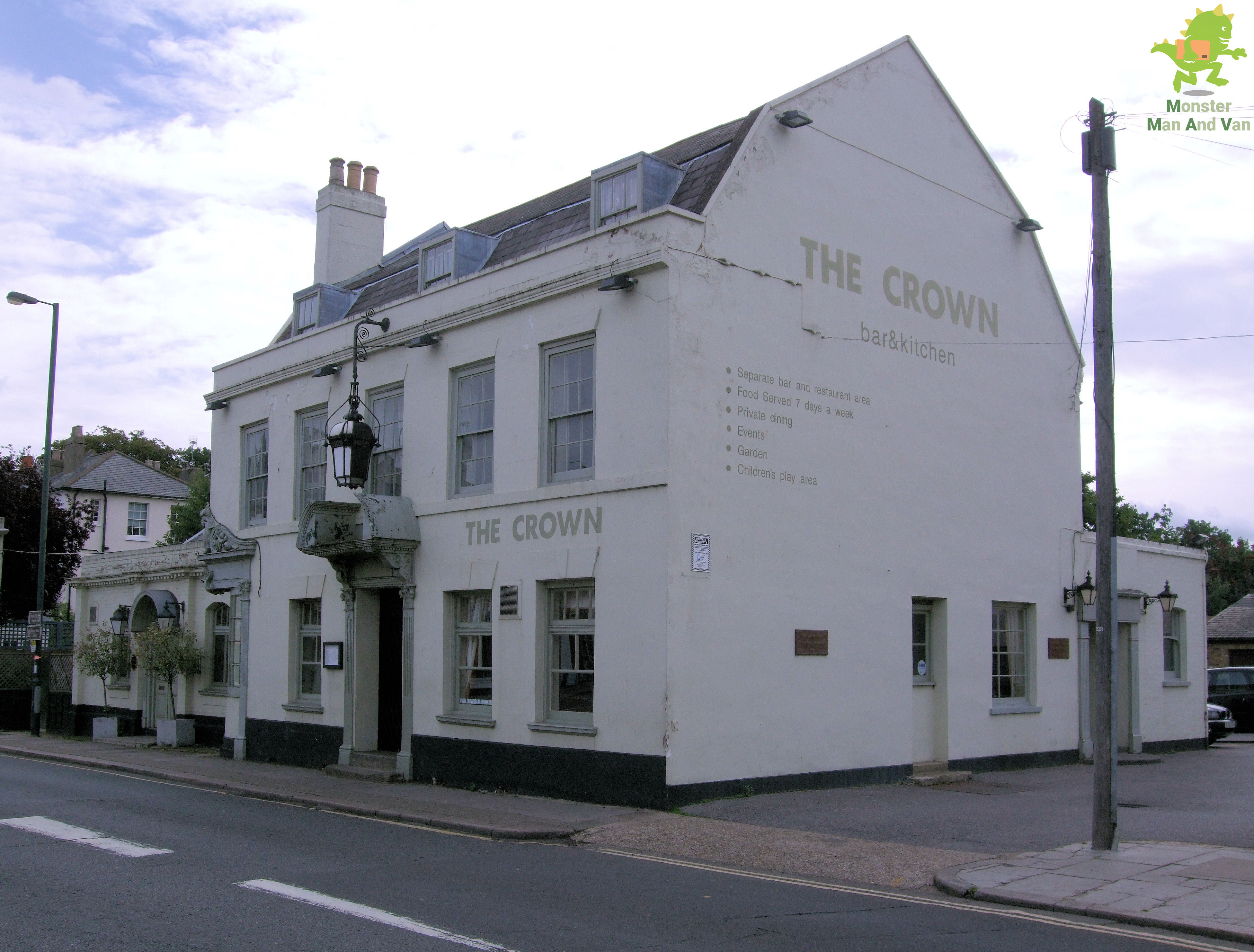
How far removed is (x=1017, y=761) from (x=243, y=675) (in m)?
13.6

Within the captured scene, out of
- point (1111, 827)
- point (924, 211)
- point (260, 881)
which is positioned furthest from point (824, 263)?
point (260, 881)

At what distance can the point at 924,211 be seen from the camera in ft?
57.9

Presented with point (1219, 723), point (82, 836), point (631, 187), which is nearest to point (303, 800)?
point (82, 836)

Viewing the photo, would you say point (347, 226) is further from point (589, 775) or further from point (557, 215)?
point (589, 775)

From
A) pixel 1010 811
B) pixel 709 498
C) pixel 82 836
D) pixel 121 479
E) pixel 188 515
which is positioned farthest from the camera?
pixel 121 479

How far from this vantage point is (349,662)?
60.3ft

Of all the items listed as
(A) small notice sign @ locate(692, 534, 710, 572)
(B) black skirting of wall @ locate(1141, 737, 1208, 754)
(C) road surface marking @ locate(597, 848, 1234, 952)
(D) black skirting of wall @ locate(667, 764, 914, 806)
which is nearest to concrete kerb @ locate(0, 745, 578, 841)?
(C) road surface marking @ locate(597, 848, 1234, 952)

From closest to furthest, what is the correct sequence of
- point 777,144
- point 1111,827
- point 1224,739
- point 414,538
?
point 1111,827
point 777,144
point 414,538
point 1224,739

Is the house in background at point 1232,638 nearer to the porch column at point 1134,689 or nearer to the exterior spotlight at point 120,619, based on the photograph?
the porch column at point 1134,689

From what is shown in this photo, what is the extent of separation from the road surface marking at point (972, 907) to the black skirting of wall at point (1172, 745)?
12956 mm

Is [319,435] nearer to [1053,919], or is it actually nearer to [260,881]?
[260,881]

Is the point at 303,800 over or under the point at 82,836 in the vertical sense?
under

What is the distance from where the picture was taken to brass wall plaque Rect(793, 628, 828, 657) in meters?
14.6

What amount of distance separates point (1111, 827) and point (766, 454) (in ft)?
20.0
